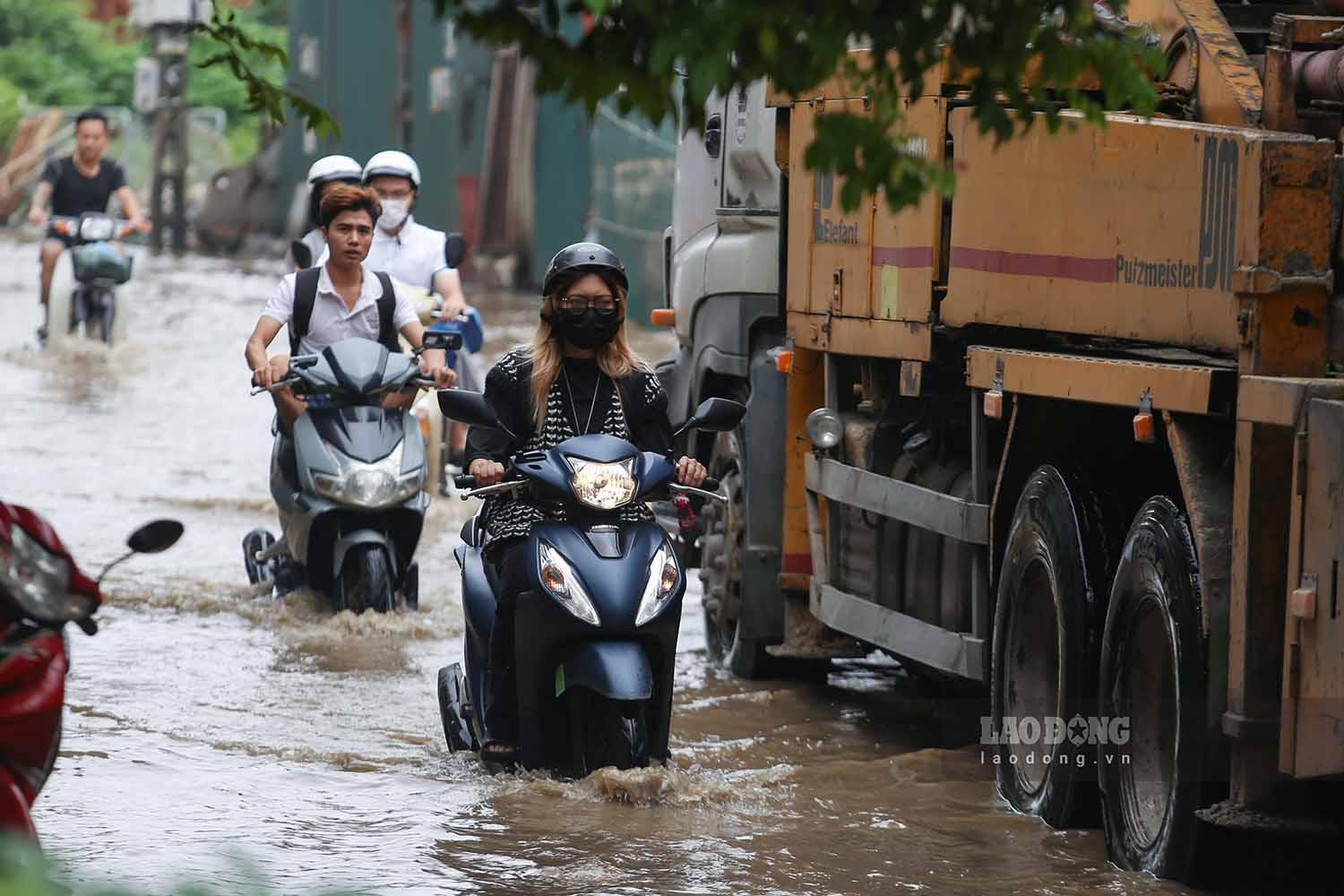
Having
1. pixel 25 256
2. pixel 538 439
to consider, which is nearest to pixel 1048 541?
pixel 538 439

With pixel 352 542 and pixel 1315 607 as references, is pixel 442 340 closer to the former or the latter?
pixel 352 542

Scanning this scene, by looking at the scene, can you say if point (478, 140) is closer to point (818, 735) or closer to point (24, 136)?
point (24, 136)

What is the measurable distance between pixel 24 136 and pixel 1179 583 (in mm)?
48664

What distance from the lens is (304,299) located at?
35.1 ft

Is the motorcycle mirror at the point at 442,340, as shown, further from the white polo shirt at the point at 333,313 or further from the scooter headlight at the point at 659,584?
the scooter headlight at the point at 659,584

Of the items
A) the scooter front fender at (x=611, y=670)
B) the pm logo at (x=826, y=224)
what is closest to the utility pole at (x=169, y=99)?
the pm logo at (x=826, y=224)

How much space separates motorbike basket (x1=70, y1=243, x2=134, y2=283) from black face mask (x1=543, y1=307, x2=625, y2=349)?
14.4 meters

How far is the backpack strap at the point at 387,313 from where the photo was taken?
1087 cm

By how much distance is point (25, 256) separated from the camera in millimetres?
39938

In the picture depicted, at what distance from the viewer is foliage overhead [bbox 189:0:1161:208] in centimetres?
359

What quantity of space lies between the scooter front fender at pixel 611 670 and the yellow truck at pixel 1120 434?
110cm

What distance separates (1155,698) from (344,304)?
5.26 m

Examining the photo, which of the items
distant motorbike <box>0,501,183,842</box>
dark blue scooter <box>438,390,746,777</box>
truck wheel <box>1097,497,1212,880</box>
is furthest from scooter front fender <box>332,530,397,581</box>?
distant motorbike <box>0,501,183,842</box>

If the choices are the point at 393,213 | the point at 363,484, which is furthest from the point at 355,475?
the point at 393,213
